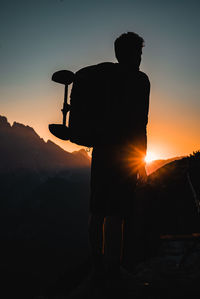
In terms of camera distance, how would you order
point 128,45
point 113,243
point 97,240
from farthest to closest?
point 128,45 < point 97,240 < point 113,243

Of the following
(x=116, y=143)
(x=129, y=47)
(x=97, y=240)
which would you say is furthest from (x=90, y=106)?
(x=97, y=240)

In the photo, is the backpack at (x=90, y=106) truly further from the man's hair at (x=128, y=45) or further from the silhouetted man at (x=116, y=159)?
the man's hair at (x=128, y=45)

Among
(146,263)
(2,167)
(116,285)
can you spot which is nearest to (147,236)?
(146,263)

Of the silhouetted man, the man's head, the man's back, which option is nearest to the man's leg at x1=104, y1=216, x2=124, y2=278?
the silhouetted man

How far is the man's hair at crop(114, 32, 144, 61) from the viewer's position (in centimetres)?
260

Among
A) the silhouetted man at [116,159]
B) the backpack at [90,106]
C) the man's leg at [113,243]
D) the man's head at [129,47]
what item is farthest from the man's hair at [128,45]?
the man's leg at [113,243]

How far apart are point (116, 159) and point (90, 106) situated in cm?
63

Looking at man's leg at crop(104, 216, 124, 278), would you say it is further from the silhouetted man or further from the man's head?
the man's head

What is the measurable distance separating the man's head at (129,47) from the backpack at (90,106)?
25 cm

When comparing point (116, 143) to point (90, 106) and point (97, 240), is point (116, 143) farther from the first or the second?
point (97, 240)

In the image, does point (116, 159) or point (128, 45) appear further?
point (128, 45)

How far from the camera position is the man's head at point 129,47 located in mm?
2602

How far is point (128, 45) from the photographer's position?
2.60 m

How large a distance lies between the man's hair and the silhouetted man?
0.15 meters
